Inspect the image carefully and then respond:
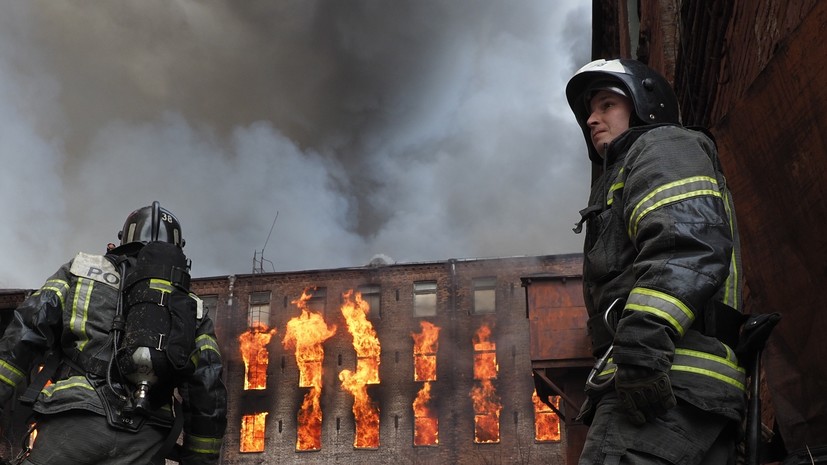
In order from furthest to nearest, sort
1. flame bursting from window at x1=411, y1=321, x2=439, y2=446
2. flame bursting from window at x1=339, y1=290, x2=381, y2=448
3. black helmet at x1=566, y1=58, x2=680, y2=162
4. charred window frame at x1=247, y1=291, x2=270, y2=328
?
charred window frame at x1=247, y1=291, x2=270, y2=328
flame bursting from window at x1=339, y1=290, x2=381, y2=448
flame bursting from window at x1=411, y1=321, x2=439, y2=446
black helmet at x1=566, y1=58, x2=680, y2=162

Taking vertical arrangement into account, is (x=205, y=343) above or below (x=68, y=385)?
above

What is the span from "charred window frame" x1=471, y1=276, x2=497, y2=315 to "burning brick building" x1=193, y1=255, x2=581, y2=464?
0.16 feet

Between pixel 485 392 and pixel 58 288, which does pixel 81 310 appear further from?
pixel 485 392

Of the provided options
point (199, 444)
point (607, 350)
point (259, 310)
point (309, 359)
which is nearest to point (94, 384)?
point (199, 444)

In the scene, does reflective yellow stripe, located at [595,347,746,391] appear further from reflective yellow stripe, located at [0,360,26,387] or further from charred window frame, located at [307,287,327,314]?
charred window frame, located at [307,287,327,314]

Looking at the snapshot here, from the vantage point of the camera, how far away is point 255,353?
3306cm

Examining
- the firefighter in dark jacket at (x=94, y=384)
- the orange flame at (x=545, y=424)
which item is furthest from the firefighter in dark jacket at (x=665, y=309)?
the orange flame at (x=545, y=424)

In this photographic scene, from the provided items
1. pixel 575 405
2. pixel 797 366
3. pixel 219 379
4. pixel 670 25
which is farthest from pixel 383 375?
Result: pixel 797 366

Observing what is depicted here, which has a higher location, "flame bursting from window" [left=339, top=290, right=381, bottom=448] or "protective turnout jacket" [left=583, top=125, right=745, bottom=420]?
"flame bursting from window" [left=339, top=290, right=381, bottom=448]

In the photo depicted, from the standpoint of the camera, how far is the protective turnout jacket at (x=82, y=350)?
4.00 meters

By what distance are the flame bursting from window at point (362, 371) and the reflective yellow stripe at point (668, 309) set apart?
98.8 feet

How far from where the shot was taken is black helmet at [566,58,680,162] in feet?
9.66

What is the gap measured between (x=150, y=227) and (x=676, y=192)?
3334 mm

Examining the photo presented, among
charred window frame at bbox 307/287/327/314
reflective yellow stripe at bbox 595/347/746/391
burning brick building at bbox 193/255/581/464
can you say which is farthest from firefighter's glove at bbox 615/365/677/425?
charred window frame at bbox 307/287/327/314
